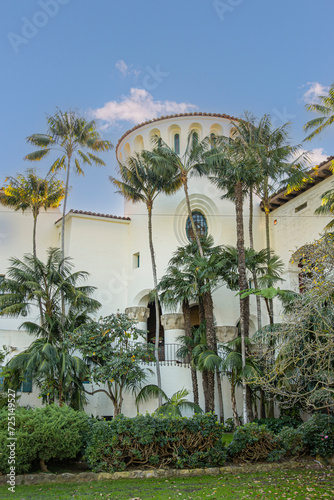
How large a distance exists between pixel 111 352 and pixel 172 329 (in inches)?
203

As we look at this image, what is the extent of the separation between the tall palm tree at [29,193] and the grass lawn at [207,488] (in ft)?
45.7

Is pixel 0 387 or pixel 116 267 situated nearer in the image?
pixel 0 387

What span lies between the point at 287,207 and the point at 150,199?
7185 mm

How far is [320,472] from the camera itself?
12516 millimetres

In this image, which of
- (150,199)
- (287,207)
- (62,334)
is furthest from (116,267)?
(287,207)

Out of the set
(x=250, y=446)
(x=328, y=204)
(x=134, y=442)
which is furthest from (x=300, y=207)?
(x=134, y=442)

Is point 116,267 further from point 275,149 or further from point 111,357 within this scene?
point 275,149

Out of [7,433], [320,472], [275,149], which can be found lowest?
[320,472]

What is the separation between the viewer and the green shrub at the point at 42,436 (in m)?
11.8

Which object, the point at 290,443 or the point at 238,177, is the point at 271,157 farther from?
the point at 290,443

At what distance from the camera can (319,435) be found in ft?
45.3

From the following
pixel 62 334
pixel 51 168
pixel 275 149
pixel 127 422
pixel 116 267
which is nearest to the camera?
pixel 127 422

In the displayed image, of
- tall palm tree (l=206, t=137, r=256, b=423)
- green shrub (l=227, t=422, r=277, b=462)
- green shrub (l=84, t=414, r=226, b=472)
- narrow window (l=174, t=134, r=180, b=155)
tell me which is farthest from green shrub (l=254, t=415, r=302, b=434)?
narrow window (l=174, t=134, r=180, b=155)

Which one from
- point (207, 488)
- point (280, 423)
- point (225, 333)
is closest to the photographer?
point (207, 488)
